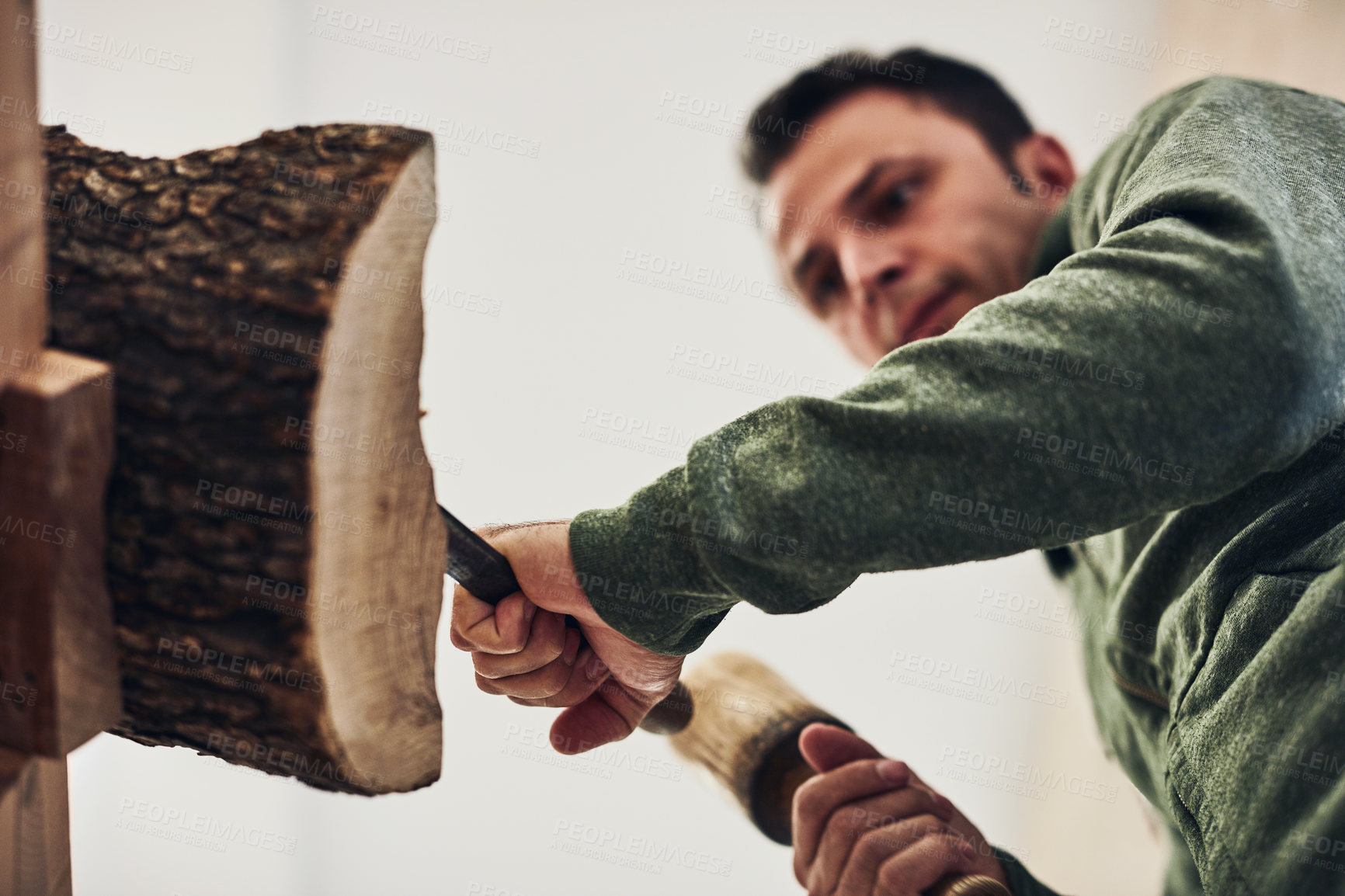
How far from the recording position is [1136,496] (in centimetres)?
61

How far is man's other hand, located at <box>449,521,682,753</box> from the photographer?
80 centimetres

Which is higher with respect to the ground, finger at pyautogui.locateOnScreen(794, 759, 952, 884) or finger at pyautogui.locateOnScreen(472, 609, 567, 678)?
finger at pyautogui.locateOnScreen(472, 609, 567, 678)

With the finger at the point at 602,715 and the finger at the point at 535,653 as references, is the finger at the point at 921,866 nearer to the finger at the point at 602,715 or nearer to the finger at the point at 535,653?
the finger at the point at 602,715

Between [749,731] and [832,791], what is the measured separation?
0.64 ft

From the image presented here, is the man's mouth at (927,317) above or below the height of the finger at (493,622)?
above

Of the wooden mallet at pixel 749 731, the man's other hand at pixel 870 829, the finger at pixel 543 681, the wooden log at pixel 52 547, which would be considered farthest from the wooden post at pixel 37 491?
the man's other hand at pixel 870 829

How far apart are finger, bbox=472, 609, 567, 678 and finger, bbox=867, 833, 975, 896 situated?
0.44 m

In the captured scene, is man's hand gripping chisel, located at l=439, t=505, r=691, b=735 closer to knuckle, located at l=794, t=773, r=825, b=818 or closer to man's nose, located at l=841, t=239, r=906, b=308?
knuckle, located at l=794, t=773, r=825, b=818

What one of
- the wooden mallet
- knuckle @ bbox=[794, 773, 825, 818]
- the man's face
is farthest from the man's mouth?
knuckle @ bbox=[794, 773, 825, 818]

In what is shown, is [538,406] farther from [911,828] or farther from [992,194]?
[911,828]

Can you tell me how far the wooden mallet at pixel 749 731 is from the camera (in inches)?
49.1

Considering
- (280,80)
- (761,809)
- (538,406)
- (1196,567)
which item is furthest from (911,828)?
(280,80)

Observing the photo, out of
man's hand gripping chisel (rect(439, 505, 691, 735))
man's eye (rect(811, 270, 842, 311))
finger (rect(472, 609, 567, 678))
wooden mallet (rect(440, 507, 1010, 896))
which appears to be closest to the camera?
man's hand gripping chisel (rect(439, 505, 691, 735))

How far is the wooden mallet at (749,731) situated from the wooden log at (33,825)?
0.63m
